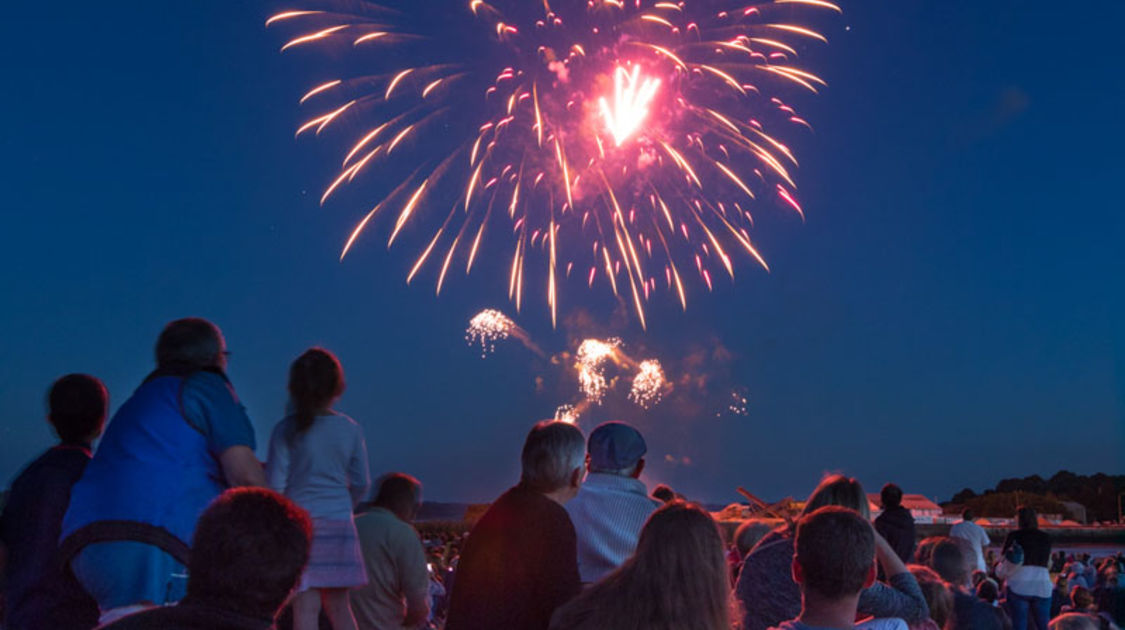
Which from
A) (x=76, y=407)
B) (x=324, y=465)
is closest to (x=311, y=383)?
A: (x=324, y=465)

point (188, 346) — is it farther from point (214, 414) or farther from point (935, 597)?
point (935, 597)

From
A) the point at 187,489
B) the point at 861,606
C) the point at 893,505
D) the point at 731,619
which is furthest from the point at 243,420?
the point at 893,505

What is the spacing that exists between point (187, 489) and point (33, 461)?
4.38ft

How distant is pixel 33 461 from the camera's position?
169 inches

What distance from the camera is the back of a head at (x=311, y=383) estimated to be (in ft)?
15.8

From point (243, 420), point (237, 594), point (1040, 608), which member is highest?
point (243, 420)

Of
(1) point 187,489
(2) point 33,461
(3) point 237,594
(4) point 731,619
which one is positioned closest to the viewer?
(3) point 237,594

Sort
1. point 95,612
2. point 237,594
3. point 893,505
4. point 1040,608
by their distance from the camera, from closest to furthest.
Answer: point 237,594
point 95,612
point 893,505
point 1040,608

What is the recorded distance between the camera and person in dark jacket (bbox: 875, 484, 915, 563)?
308 inches

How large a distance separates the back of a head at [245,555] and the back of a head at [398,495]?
12.4 ft

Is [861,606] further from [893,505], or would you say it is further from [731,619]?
[893,505]

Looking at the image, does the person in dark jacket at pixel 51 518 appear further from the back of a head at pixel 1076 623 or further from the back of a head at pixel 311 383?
the back of a head at pixel 1076 623

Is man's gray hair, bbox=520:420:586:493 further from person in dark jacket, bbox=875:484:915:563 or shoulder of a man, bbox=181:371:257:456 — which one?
person in dark jacket, bbox=875:484:915:563

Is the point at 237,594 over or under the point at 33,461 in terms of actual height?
under
